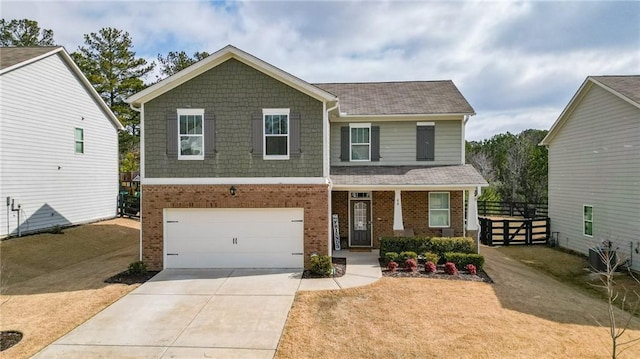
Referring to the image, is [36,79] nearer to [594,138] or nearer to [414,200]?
[414,200]

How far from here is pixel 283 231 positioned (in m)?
12.6

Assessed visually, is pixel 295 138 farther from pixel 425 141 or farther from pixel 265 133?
pixel 425 141

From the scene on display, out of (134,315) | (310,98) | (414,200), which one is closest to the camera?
(134,315)

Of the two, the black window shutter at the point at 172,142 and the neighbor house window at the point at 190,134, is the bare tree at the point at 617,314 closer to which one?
the neighbor house window at the point at 190,134

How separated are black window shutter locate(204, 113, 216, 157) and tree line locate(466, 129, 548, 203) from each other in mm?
22670

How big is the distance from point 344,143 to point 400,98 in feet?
11.8

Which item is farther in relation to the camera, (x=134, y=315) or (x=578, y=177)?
(x=578, y=177)

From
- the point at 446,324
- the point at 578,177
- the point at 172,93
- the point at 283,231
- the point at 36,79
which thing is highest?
the point at 36,79

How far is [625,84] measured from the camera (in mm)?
15117

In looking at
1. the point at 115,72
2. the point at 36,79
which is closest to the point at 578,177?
the point at 36,79

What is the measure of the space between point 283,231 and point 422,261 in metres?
4.96

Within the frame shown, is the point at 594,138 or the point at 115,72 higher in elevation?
the point at 115,72

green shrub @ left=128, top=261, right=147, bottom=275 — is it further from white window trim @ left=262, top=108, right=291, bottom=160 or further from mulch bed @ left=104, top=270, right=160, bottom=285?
white window trim @ left=262, top=108, right=291, bottom=160

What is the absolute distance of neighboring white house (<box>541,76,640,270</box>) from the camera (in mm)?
13828
